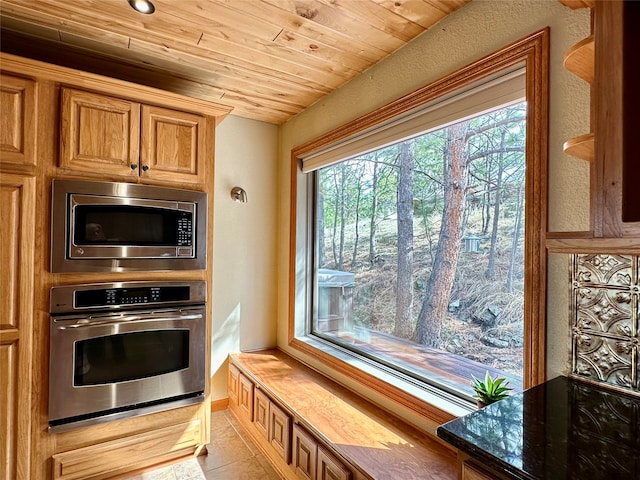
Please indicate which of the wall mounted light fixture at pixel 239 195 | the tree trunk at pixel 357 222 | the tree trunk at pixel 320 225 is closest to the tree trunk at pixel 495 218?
the tree trunk at pixel 357 222

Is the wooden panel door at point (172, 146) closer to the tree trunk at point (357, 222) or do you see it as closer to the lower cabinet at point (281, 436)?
the tree trunk at point (357, 222)

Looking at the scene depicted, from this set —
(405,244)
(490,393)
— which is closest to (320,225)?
(405,244)

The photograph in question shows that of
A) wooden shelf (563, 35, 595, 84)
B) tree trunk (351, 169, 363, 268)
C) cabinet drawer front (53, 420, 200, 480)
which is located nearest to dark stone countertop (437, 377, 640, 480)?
wooden shelf (563, 35, 595, 84)

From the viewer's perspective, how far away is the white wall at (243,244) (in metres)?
2.93

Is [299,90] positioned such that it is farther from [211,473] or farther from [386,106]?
[211,473]

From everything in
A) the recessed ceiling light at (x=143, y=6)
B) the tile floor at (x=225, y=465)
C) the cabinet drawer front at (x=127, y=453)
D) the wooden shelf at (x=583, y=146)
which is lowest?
the tile floor at (x=225, y=465)

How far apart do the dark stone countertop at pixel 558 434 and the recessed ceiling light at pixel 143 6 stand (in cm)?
212

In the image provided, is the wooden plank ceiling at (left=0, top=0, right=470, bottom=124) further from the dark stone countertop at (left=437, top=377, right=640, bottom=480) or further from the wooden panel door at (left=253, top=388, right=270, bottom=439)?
the wooden panel door at (left=253, top=388, right=270, bottom=439)

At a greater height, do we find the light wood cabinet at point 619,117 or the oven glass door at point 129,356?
the light wood cabinet at point 619,117

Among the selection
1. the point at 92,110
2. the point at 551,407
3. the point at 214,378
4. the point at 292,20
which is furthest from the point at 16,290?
the point at 551,407

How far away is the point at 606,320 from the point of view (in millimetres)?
1197

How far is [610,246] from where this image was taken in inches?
36.9

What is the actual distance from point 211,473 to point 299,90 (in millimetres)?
2571

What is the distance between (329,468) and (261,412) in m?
0.82
